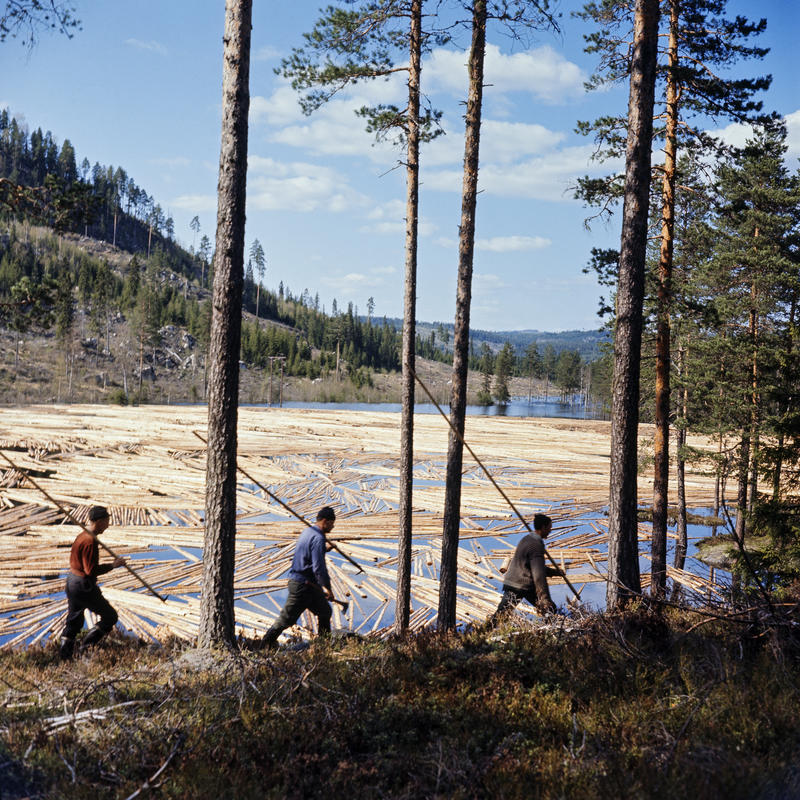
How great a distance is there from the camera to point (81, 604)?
7.41m

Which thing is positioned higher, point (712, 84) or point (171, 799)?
point (712, 84)

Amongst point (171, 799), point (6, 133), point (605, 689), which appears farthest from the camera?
point (6, 133)

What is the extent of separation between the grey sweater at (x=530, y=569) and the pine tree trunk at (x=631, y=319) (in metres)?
0.86

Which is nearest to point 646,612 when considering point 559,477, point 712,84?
point 712,84

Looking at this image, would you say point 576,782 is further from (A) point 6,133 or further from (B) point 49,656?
(A) point 6,133

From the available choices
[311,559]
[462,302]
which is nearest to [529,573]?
[311,559]

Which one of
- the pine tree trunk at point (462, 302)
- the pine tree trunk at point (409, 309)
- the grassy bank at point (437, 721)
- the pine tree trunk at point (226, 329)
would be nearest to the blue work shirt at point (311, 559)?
the grassy bank at point (437, 721)

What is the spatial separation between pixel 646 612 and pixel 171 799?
5357 mm

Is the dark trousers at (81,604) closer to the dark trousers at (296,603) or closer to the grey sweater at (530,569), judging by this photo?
the dark trousers at (296,603)

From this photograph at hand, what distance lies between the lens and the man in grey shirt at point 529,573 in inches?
317

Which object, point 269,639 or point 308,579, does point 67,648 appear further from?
point 308,579

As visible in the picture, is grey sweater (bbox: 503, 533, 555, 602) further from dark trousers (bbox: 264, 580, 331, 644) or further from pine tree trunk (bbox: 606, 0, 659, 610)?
dark trousers (bbox: 264, 580, 331, 644)

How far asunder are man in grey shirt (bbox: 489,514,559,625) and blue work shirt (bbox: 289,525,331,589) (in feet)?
8.22

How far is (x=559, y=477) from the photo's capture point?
2644 centimetres
